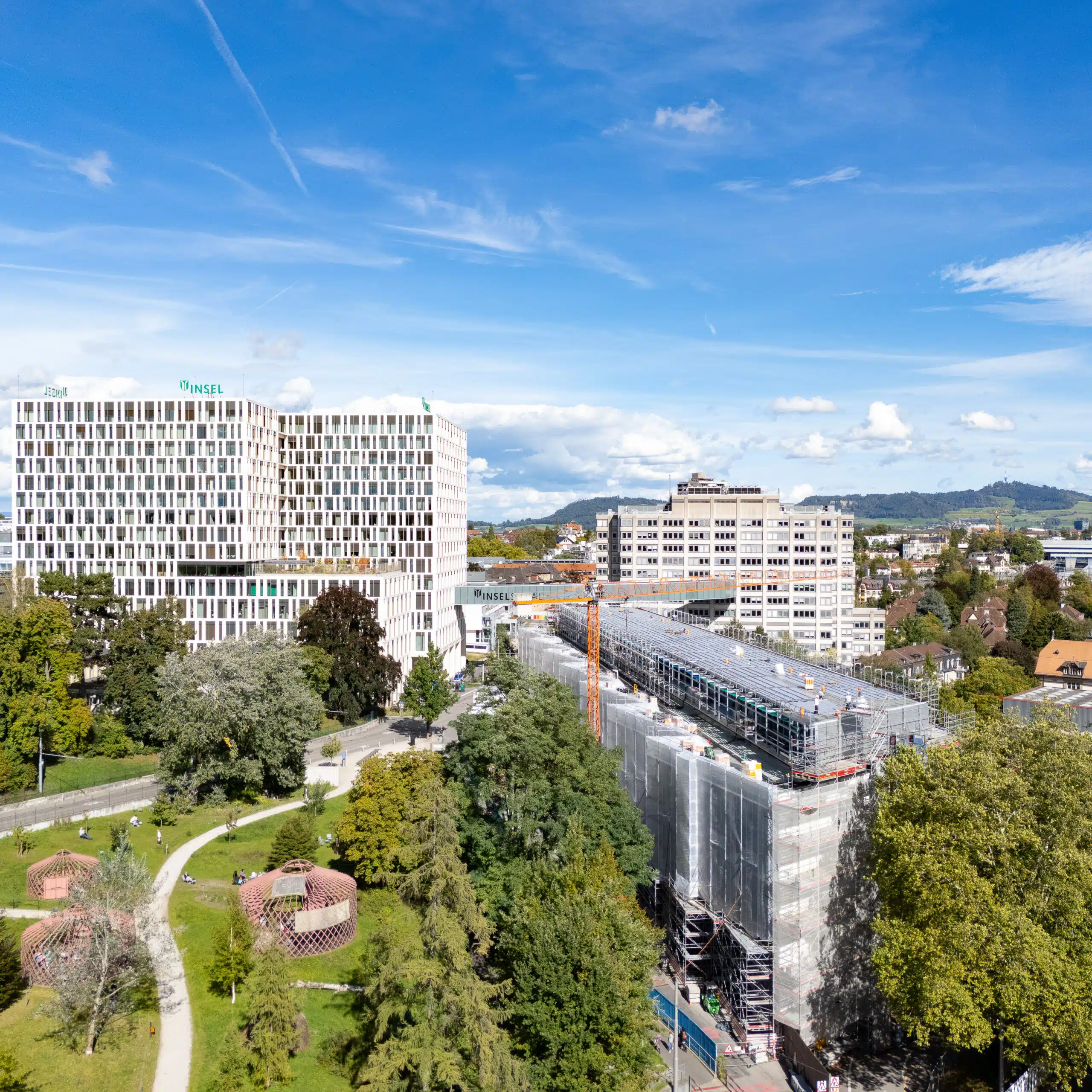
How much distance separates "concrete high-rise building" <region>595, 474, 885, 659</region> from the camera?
11612cm

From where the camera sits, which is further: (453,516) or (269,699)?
(453,516)

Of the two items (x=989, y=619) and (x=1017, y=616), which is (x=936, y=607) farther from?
(x=1017, y=616)

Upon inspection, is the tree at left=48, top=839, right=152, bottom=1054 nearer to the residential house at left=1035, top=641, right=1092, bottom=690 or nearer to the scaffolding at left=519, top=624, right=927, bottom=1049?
the scaffolding at left=519, top=624, right=927, bottom=1049

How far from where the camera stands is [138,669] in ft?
200

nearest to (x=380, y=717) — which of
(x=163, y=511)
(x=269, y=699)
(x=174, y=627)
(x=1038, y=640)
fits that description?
(x=174, y=627)

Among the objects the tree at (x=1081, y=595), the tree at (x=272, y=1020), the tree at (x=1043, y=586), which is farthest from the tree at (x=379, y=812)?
the tree at (x=1081, y=595)

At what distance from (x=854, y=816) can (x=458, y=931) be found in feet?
49.2

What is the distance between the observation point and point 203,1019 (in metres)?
29.8

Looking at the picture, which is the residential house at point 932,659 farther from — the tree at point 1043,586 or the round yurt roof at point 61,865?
the round yurt roof at point 61,865

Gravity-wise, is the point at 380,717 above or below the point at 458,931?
below

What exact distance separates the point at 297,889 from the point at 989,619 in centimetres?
12067

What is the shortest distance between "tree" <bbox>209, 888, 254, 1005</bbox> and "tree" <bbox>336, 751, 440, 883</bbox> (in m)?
7.27

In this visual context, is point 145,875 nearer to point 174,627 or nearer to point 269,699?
point 269,699

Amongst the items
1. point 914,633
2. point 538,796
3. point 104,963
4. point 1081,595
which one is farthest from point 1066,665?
point 104,963
